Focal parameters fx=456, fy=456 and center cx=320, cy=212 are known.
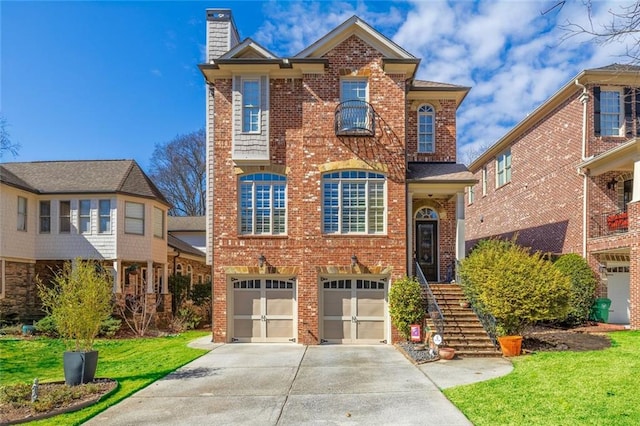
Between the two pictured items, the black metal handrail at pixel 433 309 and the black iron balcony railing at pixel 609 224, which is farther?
the black iron balcony railing at pixel 609 224

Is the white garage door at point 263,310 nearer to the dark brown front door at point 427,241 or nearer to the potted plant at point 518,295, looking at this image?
the dark brown front door at point 427,241

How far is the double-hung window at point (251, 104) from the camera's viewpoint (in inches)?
587

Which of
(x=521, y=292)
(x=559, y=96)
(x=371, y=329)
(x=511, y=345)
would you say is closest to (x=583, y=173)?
(x=559, y=96)

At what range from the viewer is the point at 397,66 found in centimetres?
1462

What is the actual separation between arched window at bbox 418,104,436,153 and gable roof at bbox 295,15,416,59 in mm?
2587

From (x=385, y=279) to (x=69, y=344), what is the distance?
8947 millimetres

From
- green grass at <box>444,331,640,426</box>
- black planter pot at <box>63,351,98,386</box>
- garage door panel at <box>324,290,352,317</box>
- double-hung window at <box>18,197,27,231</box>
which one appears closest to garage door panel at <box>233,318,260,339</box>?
garage door panel at <box>324,290,352,317</box>

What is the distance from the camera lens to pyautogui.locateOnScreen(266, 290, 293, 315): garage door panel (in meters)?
14.9

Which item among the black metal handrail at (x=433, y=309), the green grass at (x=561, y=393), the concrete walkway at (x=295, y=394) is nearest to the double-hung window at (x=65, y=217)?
the concrete walkway at (x=295, y=394)

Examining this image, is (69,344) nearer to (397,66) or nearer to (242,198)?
(242,198)

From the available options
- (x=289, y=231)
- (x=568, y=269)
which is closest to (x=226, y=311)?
(x=289, y=231)

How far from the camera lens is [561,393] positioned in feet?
26.1

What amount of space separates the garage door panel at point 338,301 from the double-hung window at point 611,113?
36.4 ft

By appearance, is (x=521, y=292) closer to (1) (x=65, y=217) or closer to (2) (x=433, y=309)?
(2) (x=433, y=309)
